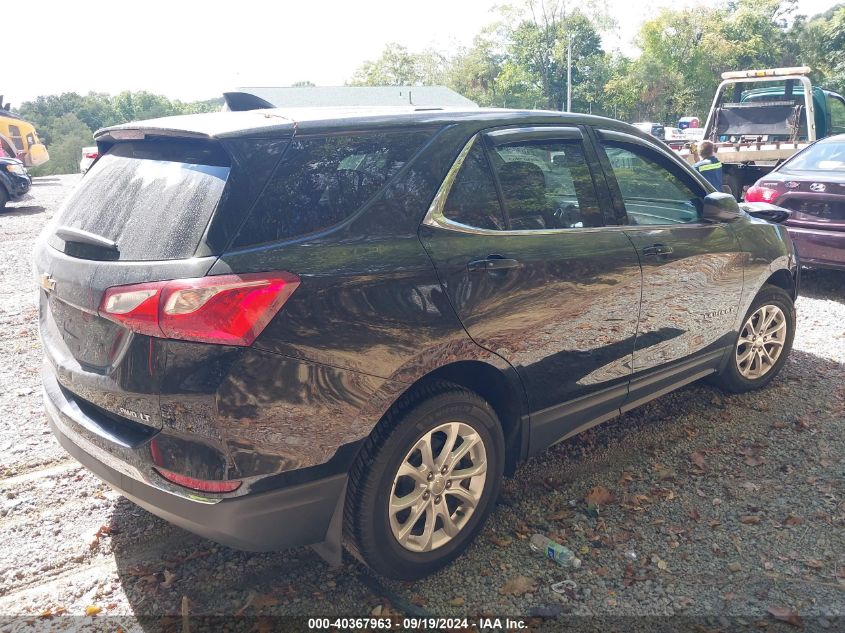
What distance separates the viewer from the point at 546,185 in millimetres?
3283

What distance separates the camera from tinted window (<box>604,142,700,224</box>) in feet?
12.0

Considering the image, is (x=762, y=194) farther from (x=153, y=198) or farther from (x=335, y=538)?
(x=153, y=198)

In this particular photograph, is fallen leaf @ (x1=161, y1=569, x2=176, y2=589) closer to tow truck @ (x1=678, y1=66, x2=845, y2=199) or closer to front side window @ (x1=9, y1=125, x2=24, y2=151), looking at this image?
tow truck @ (x1=678, y1=66, x2=845, y2=199)

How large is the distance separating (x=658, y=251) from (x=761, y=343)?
164 cm

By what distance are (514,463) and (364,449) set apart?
0.98 m

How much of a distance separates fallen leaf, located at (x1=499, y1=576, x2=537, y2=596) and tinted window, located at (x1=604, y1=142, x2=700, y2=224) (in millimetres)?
1906

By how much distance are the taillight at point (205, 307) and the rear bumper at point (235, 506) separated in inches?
20.0

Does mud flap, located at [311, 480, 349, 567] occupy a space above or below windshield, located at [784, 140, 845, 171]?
below

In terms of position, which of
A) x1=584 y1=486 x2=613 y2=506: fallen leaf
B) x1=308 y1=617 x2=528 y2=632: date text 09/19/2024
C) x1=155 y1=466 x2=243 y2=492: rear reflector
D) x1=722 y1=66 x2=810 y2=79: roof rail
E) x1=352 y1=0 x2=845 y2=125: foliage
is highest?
x1=352 y1=0 x2=845 y2=125: foliage

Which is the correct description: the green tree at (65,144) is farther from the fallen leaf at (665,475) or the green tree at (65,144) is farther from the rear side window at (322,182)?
the fallen leaf at (665,475)

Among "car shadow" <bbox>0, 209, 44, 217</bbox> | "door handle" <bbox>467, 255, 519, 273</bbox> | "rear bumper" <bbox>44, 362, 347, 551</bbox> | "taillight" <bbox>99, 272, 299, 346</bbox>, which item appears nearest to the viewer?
"taillight" <bbox>99, 272, 299, 346</bbox>

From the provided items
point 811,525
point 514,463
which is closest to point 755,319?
point 811,525

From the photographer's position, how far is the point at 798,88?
13.8 metres

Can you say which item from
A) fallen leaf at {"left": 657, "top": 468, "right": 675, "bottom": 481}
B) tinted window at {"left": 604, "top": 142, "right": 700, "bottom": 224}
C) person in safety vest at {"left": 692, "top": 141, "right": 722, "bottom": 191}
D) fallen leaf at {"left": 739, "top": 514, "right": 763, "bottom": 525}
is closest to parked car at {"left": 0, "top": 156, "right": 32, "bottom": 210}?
person in safety vest at {"left": 692, "top": 141, "right": 722, "bottom": 191}
